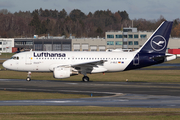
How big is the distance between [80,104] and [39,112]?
4654 mm

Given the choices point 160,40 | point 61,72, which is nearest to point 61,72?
point 61,72

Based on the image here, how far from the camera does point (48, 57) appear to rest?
147ft

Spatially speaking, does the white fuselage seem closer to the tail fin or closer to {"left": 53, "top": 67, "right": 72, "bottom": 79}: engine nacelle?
{"left": 53, "top": 67, "right": 72, "bottom": 79}: engine nacelle

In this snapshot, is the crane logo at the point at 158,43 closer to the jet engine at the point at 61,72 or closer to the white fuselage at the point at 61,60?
the white fuselage at the point at 61,60

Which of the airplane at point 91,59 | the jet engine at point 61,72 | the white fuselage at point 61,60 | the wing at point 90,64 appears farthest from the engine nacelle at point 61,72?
the white fuselage at point 61,60

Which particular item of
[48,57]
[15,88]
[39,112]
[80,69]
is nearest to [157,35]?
[80,69]

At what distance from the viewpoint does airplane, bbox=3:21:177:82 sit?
146ft

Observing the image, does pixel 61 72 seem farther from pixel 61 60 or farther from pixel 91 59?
pixel 91 59

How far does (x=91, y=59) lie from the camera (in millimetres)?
45594

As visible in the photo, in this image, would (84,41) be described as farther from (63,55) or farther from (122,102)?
(122,102)

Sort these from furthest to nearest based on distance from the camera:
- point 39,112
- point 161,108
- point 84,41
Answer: point 84,41 < point 161,108 < point 39,112

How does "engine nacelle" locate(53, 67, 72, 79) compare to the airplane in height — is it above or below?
below

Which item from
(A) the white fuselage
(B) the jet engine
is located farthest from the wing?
(B) the jet engine

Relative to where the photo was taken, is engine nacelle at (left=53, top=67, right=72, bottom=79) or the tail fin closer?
engine nacelle at (left=53, top=67, right=72, bottom=79)
